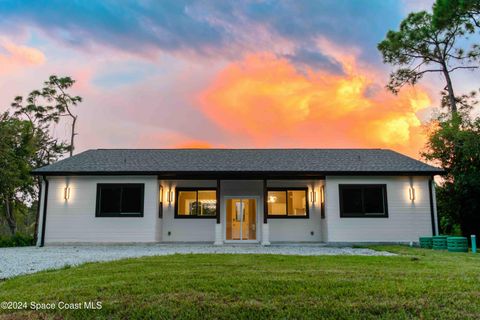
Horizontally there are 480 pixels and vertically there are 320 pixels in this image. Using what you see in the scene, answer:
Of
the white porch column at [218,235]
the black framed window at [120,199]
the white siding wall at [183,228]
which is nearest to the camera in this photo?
the white porch column at [218,235]

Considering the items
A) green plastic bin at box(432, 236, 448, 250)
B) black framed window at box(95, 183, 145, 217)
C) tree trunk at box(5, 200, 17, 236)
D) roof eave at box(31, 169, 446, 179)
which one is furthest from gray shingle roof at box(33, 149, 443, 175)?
tree trunk at box(5, 200, 17, 236)

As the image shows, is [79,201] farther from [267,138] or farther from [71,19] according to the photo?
[267,138]

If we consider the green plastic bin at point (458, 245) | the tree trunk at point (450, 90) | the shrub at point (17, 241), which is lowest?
the shrub at point (17, 241)

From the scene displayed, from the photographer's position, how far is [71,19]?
12617 millimetres

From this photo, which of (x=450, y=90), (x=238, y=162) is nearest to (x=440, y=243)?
(x=238, y=162)

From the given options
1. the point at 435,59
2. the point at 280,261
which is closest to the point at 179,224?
the point at 280,261

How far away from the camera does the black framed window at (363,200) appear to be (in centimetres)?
1284

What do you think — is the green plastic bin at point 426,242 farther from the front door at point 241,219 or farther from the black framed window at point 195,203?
the black framed window at point 195,203

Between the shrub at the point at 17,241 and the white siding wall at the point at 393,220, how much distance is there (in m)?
12.7

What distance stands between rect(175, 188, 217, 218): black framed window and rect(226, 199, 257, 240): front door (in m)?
0.71

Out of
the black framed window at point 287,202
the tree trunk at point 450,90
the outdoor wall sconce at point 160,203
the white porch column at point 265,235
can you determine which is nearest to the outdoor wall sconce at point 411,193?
the black framed window at point 287,202

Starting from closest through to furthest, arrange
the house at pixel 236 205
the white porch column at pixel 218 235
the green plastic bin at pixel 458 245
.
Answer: the green plastic bin at pixel 458 245 → the white porch column at pixel 218 235 → the house at pixel 236 205

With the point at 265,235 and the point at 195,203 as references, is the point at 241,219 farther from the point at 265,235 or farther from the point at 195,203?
the point at 195,203

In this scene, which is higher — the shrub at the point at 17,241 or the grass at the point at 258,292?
the grass at the point at 258,292
